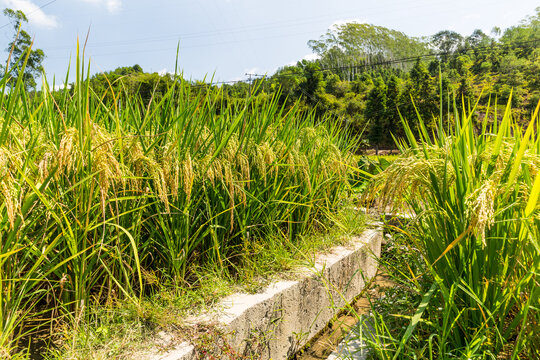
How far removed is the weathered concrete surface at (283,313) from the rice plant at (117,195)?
335 mm

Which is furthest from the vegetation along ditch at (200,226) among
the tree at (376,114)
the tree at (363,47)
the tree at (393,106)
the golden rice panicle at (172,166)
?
the tree at (363,47)

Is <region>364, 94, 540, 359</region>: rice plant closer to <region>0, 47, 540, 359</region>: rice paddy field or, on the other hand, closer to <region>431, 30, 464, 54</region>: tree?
<region>0, 47, 540, 359</region>: rice paddy field

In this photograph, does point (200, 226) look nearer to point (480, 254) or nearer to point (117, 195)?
point (117, 195)

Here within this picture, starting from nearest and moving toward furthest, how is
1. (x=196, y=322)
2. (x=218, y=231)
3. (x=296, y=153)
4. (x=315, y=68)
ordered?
(x=196, y=322) < (x=218, y=231) < (x=296, y=153) < (x=315, y=68)

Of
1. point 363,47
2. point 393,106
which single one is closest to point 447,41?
point 363,47

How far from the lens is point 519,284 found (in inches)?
50.7

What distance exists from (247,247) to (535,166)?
1737 mm

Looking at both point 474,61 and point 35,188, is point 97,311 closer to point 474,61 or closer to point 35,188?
point 35,188

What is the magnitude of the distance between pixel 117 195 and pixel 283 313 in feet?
4.19

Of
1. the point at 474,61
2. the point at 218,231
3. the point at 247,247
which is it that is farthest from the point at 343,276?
the point at 474,61

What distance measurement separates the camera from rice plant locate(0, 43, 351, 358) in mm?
1295

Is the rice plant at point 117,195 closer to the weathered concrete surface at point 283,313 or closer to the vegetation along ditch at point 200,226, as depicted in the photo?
the vegetation along ditch at point 200,226

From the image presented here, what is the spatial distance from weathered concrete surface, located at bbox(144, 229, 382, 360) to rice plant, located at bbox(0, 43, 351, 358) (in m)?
0.34

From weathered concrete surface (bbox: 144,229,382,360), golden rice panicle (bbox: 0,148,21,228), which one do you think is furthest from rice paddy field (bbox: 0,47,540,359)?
weathered concrete surface (bbox: 144,229,382,360)
